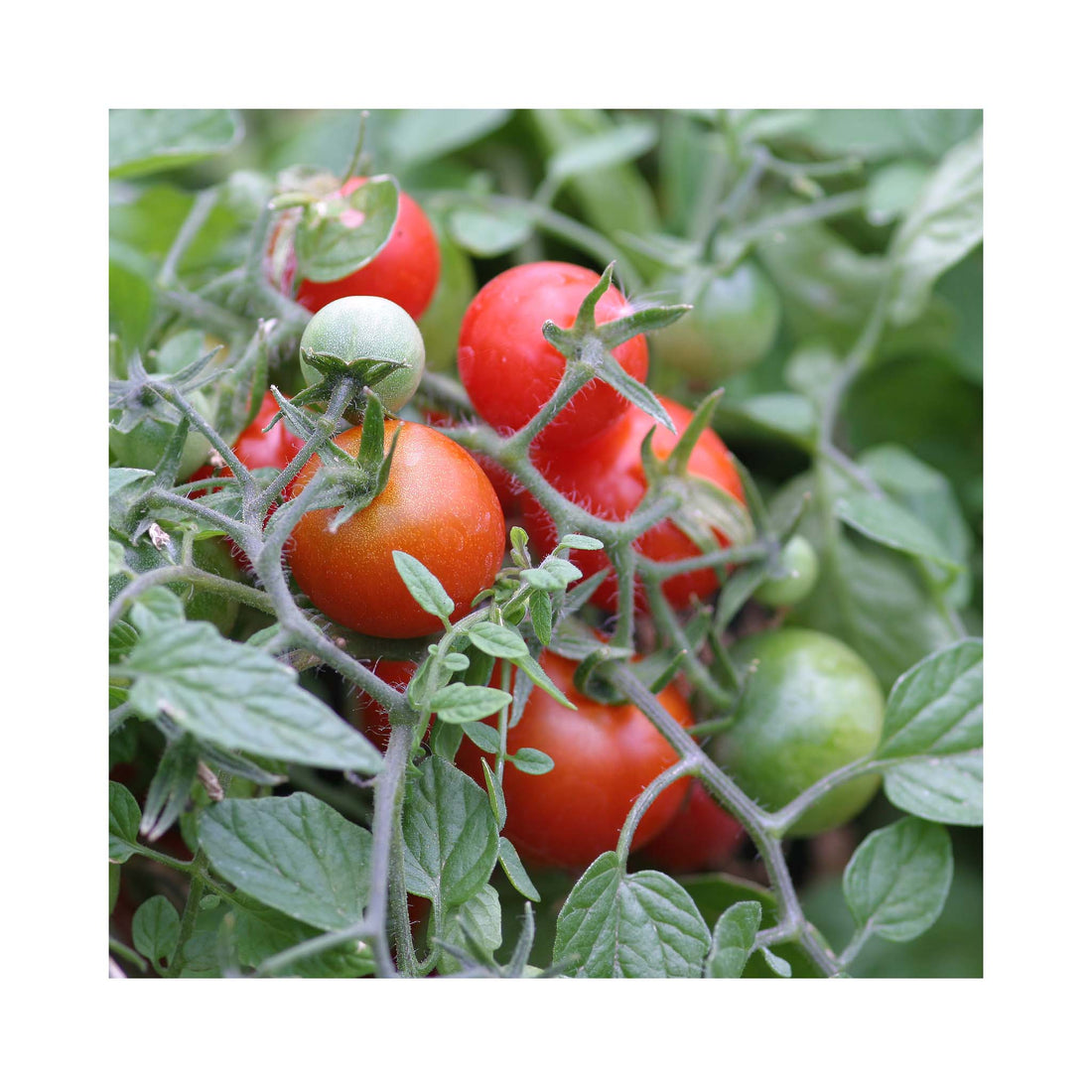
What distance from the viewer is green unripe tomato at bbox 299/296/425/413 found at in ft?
1.42

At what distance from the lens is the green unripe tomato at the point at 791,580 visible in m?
0.65

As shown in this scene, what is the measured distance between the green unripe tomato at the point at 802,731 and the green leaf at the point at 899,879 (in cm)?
4

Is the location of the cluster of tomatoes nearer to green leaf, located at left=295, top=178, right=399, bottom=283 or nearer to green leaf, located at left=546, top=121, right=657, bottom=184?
green leaf, located at left=295, top=178, right=399, bottom=283

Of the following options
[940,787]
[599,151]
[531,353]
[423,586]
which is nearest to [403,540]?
[423,586]

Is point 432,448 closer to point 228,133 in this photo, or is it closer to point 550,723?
point 550,723

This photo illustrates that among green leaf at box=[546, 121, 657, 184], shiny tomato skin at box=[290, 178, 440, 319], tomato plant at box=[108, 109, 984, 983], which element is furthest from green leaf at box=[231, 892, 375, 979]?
green leaf at box=[546, 121, 657, 184]

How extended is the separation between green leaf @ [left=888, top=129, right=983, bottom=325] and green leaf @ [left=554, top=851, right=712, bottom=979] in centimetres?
54

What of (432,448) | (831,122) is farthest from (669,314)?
(831,122)

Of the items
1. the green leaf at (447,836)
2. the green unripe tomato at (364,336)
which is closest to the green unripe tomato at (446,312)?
the green unripe tomato at (364,336)

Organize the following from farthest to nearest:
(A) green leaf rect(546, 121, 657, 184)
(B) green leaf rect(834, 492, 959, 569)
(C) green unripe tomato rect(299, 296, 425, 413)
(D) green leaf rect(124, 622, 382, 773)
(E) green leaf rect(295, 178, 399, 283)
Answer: (A) green leaf rect(546, 121, 657, 184)
(B) green leaf rect(834, 492, 959, 569)
(E) green leaf rect(295, 178, 399, 283)
(C) green unripe tomato rect(299, 296, 425, 413)
(D) green leaf rect(124, 622, 382, 773)

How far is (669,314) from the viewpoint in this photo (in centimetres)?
46

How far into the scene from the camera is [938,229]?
77 cm

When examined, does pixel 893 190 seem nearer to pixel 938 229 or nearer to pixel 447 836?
pixel 938 229

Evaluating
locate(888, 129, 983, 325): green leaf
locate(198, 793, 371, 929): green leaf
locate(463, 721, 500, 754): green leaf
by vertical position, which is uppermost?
locate(888, 129, 983, 325): green leaf
